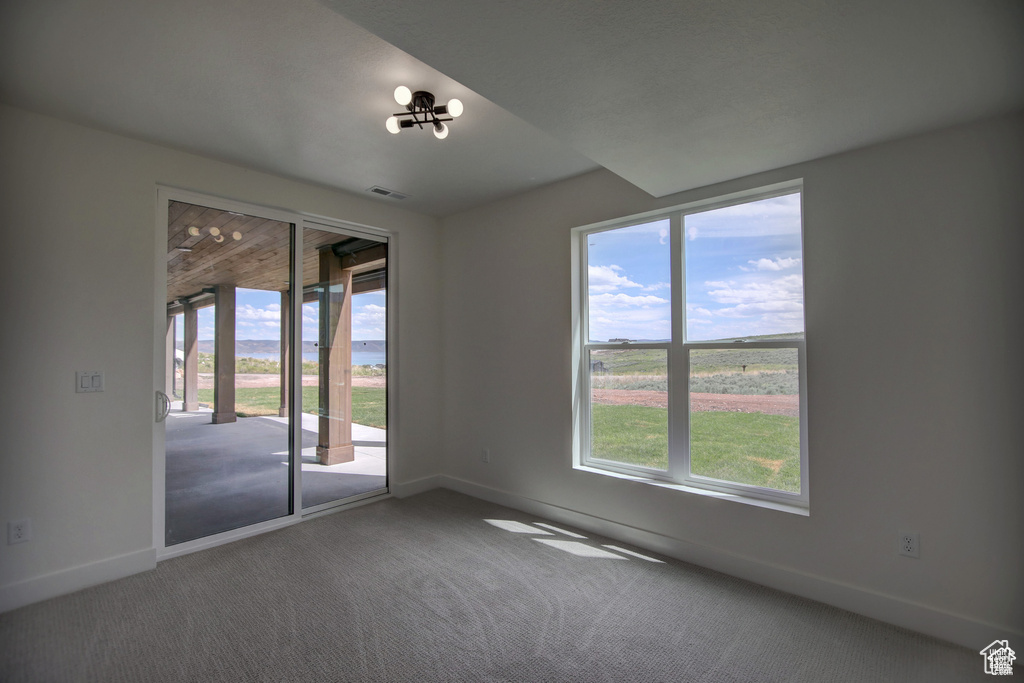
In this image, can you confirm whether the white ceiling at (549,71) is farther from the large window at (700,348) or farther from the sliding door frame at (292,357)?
the sliding door frame at (292,357)

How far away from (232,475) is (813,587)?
12.7ft

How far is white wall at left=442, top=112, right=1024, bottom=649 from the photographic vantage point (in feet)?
6.82

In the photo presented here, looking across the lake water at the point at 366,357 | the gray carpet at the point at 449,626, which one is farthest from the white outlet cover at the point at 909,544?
the lake water at the point at 366,357

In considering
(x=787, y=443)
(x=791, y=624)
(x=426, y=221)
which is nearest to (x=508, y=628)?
→ (x=791, y=624)

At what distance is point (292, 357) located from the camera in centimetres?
375

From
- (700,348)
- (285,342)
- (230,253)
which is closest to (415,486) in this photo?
(285,342)

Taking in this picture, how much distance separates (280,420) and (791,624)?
3.62 m

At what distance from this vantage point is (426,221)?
4.66 meters

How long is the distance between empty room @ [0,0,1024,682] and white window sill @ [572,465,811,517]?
4 cm

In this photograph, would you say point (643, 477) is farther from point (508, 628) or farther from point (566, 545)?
point (508, 628)

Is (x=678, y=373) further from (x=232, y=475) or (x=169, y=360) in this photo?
(x=169, y=360)

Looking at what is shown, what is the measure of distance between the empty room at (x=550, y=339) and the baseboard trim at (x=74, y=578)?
2 cm

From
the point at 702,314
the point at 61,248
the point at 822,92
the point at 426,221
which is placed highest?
the point at 426,221

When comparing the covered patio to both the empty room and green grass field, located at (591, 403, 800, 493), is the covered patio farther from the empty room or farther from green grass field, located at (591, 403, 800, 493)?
green grass field, located at (591, 403, 800, 493)
